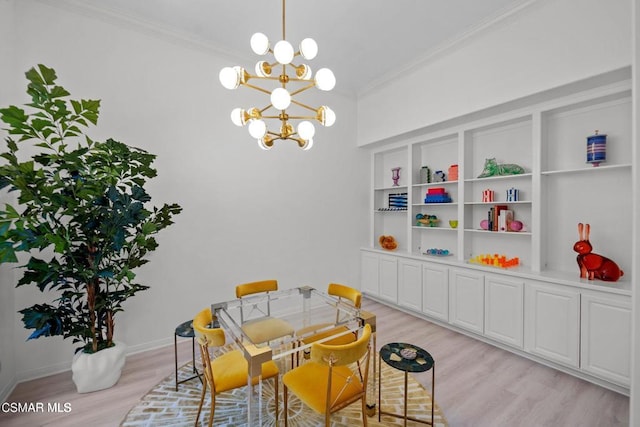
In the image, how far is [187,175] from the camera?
10.6 feet

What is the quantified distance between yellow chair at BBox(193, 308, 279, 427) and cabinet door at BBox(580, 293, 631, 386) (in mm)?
2601

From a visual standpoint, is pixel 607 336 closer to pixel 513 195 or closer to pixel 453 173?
pixel 513 195

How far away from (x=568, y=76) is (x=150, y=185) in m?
4.07

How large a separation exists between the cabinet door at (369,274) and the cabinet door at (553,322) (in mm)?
2016

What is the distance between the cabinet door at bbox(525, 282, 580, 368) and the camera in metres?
2.51

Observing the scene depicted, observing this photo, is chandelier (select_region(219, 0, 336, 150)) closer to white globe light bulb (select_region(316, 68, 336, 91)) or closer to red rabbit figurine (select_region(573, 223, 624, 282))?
white globe light bulb (select_region(316, 68, 336, 91))

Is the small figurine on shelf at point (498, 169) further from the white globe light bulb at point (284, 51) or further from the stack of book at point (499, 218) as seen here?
the white globe light bulb at point (284, 51)

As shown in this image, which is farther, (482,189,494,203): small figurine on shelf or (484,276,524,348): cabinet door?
(482,189,494,203): small figurine on shelf

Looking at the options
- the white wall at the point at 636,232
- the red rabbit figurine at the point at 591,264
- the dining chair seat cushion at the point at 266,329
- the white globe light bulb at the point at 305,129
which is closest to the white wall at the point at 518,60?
the white wall at the point at 636,232

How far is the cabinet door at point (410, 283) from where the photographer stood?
384 cm

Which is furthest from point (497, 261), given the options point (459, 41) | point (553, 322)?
point (459, 41)

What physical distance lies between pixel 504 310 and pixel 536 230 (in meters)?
0.88

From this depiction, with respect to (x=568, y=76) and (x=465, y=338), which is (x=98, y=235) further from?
(x=568, y=76)

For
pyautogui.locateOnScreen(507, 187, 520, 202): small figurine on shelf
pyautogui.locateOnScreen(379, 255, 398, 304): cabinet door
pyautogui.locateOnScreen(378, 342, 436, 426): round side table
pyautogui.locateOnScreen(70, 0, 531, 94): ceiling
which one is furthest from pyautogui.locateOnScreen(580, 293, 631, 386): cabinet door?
pyautogui.locateOnScreen(70, 0, 531, 94): ceiling
